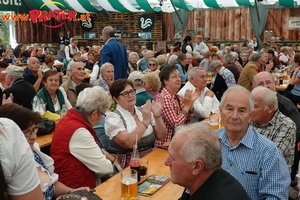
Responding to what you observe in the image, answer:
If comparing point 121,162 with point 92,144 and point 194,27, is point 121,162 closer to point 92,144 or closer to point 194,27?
point 92,144

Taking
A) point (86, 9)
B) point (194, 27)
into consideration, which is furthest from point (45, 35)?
point (194, 27)

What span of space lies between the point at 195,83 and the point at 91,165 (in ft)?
7.11

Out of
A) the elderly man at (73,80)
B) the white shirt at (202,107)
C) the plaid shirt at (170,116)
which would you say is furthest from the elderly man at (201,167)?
the elderly man at (73,80)

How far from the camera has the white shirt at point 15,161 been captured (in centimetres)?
130

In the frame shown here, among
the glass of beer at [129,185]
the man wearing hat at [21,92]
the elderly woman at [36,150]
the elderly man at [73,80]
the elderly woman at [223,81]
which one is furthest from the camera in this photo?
the elderly woman at [223,81]

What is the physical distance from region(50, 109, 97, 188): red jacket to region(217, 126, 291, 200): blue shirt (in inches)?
42.5

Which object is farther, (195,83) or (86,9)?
(86,9)

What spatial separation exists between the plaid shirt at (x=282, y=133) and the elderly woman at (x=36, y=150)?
1338 mm

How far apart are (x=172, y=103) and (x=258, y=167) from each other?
→ 185 cm

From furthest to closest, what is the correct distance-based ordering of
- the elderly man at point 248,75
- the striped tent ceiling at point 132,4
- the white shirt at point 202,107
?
the striped tent ceiling at point 132,4 → the elderly man at point 248,75 → the white shirt at point 202,107

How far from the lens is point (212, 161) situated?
4.84ft

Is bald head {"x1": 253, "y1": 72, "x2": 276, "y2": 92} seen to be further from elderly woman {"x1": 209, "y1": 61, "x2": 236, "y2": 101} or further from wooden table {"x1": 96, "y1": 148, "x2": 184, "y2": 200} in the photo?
elderly woman {"x1": 209, "y1": 61, "x2": 236, "y2": 101}

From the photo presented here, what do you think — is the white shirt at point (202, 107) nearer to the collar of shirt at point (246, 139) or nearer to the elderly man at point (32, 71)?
the collar of shirt at point (246, 139)

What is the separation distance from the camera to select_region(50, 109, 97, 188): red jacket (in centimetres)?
265
